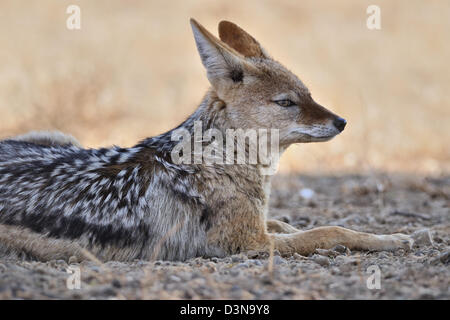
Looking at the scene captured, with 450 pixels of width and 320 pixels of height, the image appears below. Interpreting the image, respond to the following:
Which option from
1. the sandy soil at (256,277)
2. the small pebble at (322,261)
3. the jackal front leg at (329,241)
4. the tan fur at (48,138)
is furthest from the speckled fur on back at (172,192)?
the tan fur at (48,138)

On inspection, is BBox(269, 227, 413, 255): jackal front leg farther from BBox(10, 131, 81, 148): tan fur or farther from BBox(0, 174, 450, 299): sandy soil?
BBox(10, 131, 81, 148): tan fur

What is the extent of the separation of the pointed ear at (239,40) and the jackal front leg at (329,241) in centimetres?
213

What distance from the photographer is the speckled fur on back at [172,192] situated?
4918mm

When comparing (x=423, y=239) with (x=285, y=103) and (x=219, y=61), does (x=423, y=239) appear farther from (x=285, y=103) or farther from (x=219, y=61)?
(x=219, y=61)

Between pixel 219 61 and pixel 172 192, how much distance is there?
4.54 feet

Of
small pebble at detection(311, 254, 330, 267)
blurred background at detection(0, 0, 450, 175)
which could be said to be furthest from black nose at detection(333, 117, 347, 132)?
blurred background at detection(0, 0, 450, 175)

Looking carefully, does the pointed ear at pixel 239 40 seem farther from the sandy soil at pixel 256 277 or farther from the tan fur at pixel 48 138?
the sandy soil at pixel 256 277

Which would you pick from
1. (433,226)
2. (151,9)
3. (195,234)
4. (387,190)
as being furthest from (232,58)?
(151,9)

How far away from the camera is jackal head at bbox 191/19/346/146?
5.77 m

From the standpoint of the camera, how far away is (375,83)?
17.5 meters

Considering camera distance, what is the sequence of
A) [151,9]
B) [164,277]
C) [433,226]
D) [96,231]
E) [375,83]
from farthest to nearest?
1. [151,9]
2. [375,83]
3. [433,226]
4. [96,231]
5. [164,277]

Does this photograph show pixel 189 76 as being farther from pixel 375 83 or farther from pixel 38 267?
pixel 38 267

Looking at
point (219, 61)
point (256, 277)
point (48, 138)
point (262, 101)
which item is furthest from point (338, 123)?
point (48, 138)
